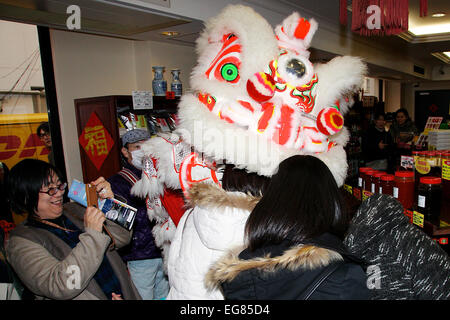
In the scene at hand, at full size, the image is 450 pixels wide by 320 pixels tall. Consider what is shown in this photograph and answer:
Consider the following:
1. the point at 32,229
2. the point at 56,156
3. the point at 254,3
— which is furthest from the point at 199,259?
the point at 254,3

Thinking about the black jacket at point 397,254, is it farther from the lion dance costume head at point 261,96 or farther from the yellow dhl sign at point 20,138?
the yellow dhl sign at point 20,138

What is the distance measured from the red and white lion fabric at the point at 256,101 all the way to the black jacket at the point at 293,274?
0.23m

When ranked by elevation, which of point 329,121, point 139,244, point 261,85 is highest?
point 261,85

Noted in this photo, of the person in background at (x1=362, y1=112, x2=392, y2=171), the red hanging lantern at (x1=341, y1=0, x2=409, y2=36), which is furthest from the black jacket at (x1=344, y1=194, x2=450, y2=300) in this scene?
the person in background at (x1=362, y1=112, x2=392, y2=171)

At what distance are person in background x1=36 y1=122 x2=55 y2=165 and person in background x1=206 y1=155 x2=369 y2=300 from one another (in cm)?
267

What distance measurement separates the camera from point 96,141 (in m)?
2.99

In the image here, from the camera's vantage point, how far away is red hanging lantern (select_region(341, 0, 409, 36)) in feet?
6.43

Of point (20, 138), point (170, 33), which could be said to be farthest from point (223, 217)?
point (170, 33)

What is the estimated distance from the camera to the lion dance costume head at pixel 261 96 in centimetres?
113

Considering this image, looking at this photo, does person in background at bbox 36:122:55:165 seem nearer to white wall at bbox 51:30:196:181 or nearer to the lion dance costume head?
white wall at bbox 51:30:196:181

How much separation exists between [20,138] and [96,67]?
1.04 m

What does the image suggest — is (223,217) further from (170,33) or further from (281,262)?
(170,33)

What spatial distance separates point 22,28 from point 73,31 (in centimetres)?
44

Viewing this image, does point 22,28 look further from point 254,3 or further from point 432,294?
point 432,294
